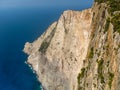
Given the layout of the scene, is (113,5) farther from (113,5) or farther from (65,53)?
(65,53)

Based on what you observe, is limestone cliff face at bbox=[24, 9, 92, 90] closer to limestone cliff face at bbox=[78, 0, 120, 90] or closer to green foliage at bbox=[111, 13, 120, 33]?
limestone cliff face at bbox=[78, 0, 120, 90]

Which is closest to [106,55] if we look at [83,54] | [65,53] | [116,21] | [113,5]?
[116,21]

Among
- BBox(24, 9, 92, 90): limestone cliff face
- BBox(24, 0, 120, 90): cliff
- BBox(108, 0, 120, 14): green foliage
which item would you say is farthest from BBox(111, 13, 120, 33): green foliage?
BBox(24, 9, 92, 90): limestone cliff face

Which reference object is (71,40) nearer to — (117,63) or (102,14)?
(102,14)

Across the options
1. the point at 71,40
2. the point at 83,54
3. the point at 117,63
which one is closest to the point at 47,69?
the point at 71,40

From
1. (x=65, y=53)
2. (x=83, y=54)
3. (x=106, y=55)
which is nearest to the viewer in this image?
(x=106, y=55)

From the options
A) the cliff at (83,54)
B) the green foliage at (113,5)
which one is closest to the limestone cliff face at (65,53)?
the cliff at (83,54)

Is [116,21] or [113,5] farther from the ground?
[113,5]
